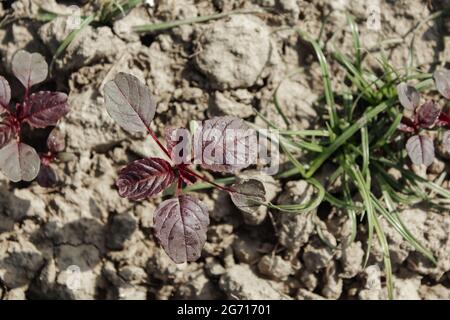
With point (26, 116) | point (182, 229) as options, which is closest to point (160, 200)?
point (182, 229)

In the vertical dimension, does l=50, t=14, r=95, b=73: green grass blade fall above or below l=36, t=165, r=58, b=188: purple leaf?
above

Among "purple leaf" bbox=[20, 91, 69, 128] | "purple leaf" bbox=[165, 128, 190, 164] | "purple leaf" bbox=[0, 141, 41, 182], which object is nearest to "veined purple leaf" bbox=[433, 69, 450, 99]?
"purple leaf" bbox=[165, 128, 190, 164]

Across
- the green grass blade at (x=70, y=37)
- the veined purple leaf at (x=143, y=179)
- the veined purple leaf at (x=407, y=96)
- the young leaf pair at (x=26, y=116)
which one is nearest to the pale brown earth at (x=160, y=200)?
the green grass blade at (x=70, y=37)

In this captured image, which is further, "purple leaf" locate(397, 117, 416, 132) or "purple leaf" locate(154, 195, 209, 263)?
"purple leaf" locate(397, 117, 416, 132)

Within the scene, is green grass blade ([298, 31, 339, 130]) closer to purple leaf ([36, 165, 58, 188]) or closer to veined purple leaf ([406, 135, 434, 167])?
veined purple leaf ([406, 135, 434, 167])

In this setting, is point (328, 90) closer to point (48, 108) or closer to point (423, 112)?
point (423, 112)

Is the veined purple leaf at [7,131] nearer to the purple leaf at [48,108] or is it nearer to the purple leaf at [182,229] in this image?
the purple leaf at [48,108]
